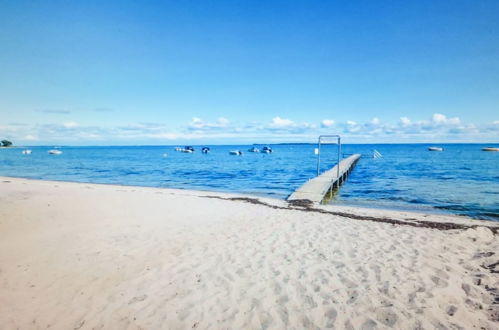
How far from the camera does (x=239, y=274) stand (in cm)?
494

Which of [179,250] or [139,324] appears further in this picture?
[179,250]

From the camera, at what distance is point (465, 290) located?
4320 millimetres

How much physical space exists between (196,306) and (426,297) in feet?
12.2

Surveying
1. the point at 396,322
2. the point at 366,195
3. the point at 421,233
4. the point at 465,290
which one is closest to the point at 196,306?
the point at 396,322

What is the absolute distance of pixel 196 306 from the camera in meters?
3.95

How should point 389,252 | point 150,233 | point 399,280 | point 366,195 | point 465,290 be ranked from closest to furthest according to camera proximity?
point 465,290, point 399,280, point 389,252, point 150,233, point 366,195

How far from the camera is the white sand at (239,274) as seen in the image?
12.1 feet

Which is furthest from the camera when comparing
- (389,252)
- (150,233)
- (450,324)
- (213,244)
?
(150,233)

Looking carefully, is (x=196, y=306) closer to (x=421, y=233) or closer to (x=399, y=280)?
(x=399, y=280)

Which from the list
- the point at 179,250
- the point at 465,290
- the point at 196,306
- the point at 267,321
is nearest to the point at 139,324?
the point at 196,306

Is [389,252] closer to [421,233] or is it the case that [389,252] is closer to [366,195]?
[421,233]

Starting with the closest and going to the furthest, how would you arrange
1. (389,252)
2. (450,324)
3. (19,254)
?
1. (450,324)
2. (19,254)
3. (389,252)

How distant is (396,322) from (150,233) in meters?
6.14

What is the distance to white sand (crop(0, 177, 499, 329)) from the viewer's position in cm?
369
